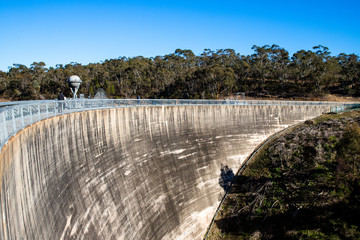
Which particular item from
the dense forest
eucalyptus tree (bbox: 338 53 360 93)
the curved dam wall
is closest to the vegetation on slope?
the curved dam wall

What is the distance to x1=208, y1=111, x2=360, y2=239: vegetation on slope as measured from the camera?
1820cm

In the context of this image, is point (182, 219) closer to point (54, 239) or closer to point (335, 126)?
point (54, 239)

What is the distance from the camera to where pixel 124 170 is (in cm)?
1653

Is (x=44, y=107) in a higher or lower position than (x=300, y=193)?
higher

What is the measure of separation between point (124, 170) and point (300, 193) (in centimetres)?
1435

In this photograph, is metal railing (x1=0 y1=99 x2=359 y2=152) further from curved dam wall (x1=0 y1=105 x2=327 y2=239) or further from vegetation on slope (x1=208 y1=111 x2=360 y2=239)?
vegetation on slope (x1=208 y1=111 x2=360 y2=239)

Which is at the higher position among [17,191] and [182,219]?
[17,191]

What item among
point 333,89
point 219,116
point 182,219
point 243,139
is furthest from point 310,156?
point 333,89

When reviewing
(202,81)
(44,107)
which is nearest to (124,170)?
(44,107)

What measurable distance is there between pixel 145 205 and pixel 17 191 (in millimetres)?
10163

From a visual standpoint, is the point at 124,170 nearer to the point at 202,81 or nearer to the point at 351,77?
the point at 202,81

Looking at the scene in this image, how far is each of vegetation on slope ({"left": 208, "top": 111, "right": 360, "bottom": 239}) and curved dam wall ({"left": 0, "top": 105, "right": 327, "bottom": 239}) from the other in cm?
215

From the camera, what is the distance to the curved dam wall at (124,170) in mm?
8734

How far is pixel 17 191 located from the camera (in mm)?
7758
